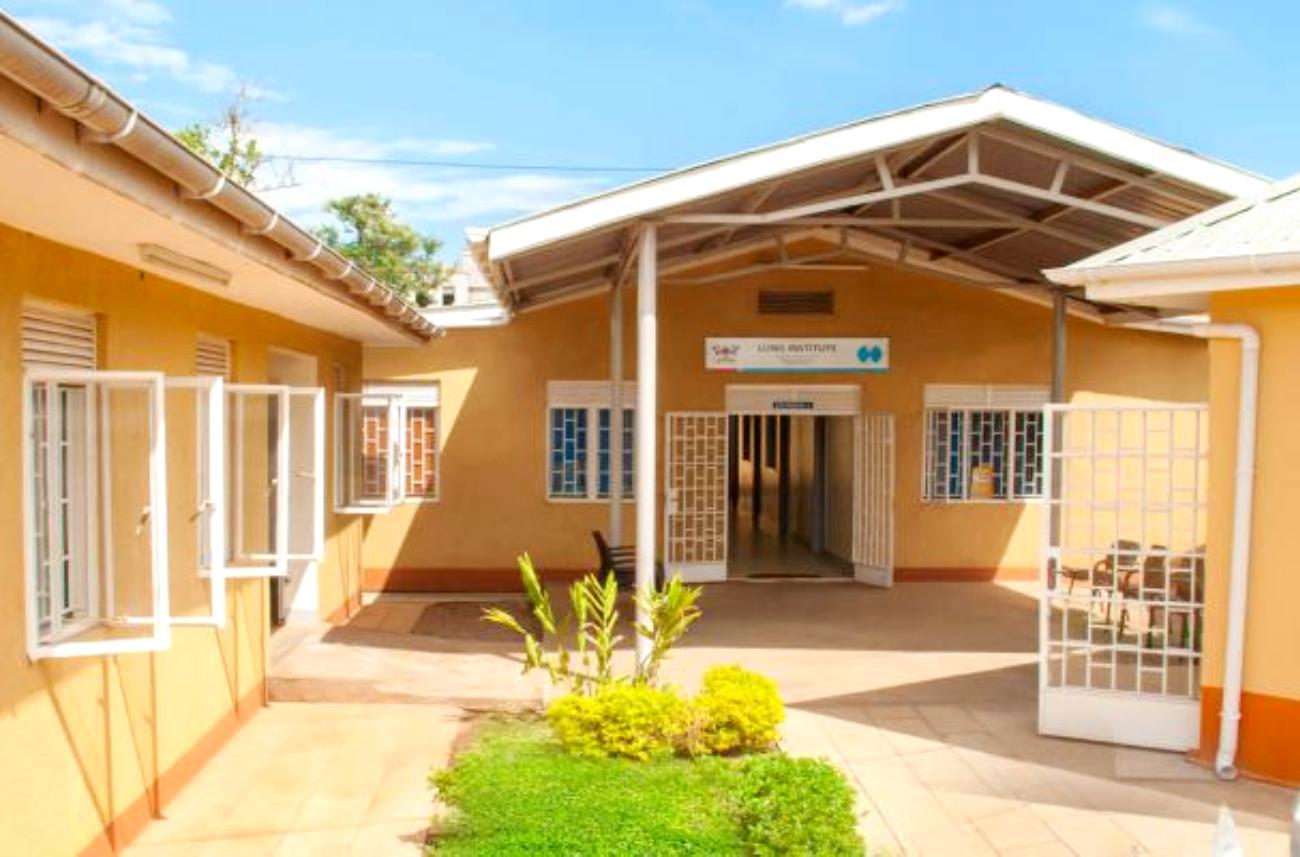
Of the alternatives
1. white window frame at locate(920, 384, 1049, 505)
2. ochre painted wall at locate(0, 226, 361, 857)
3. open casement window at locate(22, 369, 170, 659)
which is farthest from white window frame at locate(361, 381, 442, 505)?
open casement window at locate(22, 369, 170, 659)

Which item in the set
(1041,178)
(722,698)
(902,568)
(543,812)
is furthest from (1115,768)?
(902,568)

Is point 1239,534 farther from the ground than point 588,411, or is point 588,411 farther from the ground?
point 588,411

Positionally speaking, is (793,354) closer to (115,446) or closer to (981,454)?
(981,454)

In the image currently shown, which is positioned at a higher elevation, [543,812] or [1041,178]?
[1041,178]

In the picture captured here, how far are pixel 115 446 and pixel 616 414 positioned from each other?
7187 millimetres

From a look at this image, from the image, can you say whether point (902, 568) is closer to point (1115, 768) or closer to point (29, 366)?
point (1115, 768)

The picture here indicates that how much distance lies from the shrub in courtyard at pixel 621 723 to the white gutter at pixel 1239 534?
3.04m

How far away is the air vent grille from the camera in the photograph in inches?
526

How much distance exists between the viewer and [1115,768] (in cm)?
638

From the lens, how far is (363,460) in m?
12.2

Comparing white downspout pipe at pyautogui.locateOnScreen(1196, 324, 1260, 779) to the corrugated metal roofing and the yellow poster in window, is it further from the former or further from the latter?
the yellow poster in window

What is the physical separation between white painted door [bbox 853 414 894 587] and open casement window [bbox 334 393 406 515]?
549cm

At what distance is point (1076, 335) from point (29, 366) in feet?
39.3

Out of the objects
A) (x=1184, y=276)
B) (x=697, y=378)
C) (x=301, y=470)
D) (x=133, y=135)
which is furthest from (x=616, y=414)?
(x=133, y=135)
